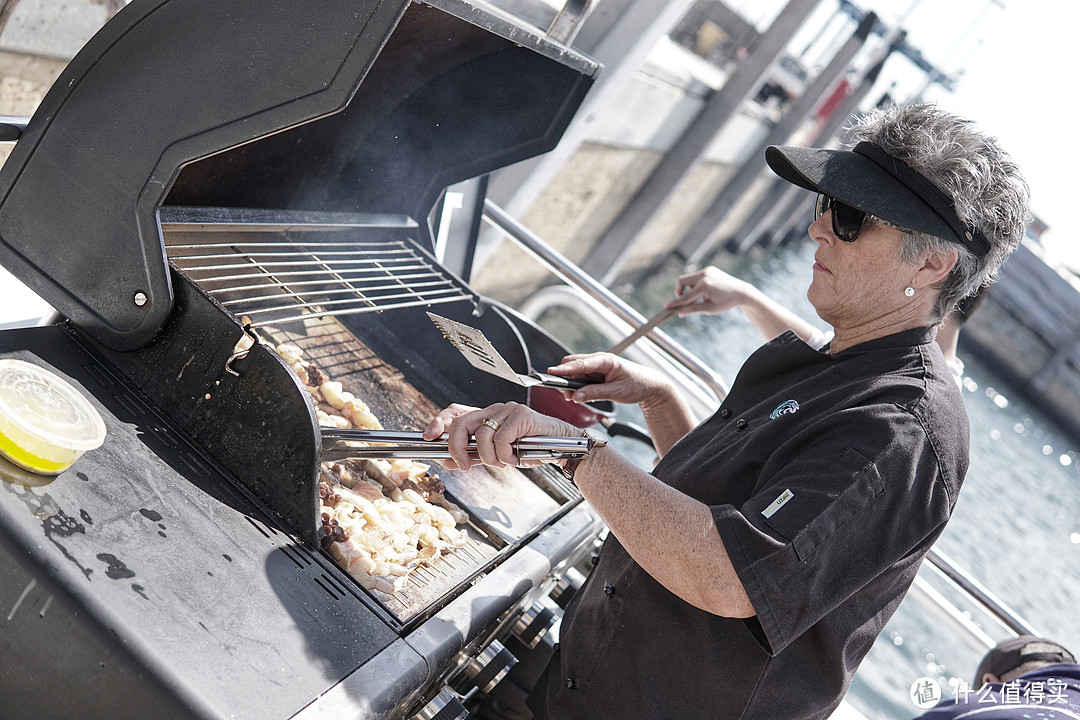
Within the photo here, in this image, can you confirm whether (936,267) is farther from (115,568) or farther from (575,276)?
(575,276)

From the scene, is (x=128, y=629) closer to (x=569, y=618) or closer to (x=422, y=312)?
(x=569, y=618)

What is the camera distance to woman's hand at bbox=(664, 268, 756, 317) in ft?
9.37

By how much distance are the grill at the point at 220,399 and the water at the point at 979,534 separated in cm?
191

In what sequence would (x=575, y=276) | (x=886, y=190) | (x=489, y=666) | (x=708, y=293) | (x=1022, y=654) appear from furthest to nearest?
(x=575, y=276)
(x=708, y=293)
(x=1022, y=654)
(x=489, y=666)
(x=886, y=190)

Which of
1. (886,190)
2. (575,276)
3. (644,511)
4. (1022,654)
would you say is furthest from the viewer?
(575,276)

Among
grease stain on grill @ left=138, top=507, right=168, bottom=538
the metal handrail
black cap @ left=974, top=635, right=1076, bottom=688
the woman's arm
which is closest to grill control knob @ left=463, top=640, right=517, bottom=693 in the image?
the woman's arm

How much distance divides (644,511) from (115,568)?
93 cm

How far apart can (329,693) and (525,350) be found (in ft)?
4.20

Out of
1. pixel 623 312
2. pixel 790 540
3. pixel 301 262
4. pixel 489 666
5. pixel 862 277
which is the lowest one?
pixel 489 666

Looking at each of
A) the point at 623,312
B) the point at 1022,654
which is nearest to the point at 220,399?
the point at 623,312

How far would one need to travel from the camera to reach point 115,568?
129cm

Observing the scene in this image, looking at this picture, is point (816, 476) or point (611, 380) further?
point (611, 380)

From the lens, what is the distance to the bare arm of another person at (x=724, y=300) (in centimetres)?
286

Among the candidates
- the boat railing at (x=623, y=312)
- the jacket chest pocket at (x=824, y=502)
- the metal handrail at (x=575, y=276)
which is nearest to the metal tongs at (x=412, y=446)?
the jacket chest pocket at (x=824, y=502)
